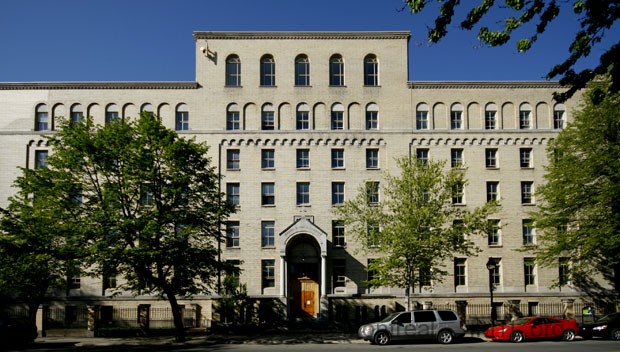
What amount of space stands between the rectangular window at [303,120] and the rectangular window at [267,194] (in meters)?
4.98

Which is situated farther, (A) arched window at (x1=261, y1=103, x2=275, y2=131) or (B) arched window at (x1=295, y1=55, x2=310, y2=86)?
(B) arched window at (x1=295, y1=55, x2=310, y2=86)

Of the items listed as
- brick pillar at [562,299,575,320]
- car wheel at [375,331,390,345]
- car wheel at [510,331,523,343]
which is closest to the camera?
car wheel at [375,331,390,345]

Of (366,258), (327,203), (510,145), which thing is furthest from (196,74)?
(510,145)

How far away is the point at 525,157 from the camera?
120ft

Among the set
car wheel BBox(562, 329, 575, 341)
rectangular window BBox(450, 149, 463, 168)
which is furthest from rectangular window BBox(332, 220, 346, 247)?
car wheel BBox(562, 329, 575, 341)

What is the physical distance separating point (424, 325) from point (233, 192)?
18.0 m

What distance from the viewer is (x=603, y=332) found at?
24141mm

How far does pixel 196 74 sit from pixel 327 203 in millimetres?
14167

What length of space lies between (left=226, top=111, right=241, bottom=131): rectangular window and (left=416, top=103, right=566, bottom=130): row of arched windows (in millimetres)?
13940

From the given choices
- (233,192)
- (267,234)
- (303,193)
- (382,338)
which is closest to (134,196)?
(233,192)

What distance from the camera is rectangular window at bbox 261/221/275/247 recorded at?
115ft

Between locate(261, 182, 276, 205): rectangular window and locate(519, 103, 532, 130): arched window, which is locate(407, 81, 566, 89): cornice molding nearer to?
locate(519, 103, 532, 130): arched window

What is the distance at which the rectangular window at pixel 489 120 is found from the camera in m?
36.8

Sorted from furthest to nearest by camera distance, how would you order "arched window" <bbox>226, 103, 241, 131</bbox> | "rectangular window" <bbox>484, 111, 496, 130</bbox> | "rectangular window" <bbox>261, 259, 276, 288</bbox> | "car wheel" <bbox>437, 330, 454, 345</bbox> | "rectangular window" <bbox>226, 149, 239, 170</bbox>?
"rectangular window" <bbox>484, 111, 496, 130</bbox>
"arched window" <bbox>226, 103, 241, 131</bbox>
"rectangular window" <bbox>226, 149, 239, 170</bbox>
"rectangular window" <bbox>261, 259, 276, 288</bbox>
"car wheel" <bbox>437, 330, 454, 345</bbox>
